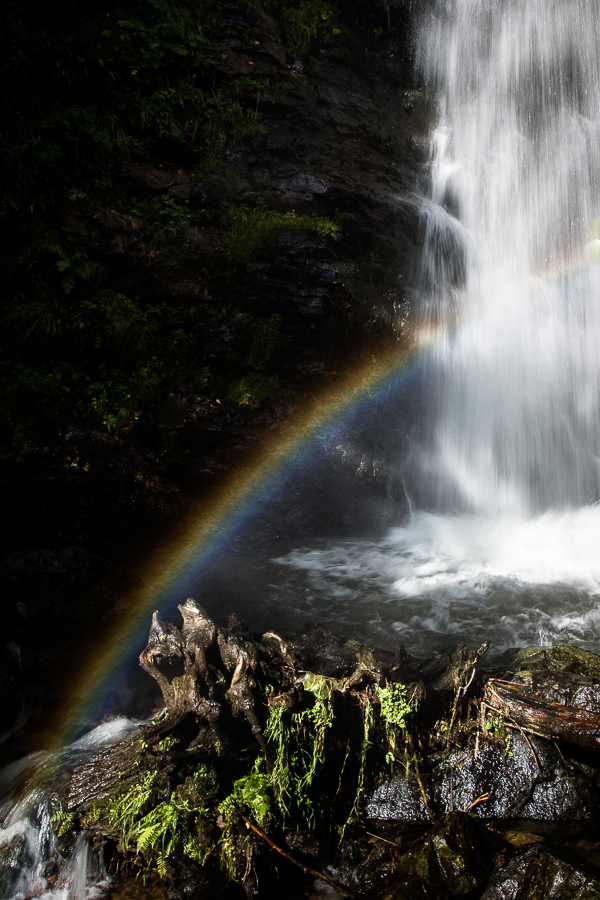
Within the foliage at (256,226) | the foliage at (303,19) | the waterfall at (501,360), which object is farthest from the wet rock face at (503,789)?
the foliage at (303,19)

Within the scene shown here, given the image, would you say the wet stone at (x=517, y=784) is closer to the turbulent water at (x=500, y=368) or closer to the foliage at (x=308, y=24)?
the turbulent water at (x=500, y=368)

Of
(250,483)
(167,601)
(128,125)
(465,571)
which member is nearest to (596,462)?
(465,571)

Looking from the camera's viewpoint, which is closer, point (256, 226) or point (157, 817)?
point (157, 817)

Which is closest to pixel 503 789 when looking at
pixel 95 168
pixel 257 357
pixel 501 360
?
pixel 257 357

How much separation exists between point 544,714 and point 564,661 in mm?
783

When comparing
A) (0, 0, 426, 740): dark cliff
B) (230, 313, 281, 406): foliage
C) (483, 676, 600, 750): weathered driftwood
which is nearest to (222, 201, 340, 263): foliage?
(0, 0, 426, 740): dark cliff

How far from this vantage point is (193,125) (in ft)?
28.9

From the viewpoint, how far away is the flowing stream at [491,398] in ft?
18.4

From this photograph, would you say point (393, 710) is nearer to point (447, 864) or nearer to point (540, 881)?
point (447, 864)

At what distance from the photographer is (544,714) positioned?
3.16m

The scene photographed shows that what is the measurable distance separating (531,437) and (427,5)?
12.6m

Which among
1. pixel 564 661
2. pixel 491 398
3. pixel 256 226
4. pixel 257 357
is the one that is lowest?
pixel 564 661

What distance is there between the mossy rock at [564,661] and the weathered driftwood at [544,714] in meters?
0.34

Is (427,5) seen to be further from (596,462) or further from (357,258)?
(596,462)
